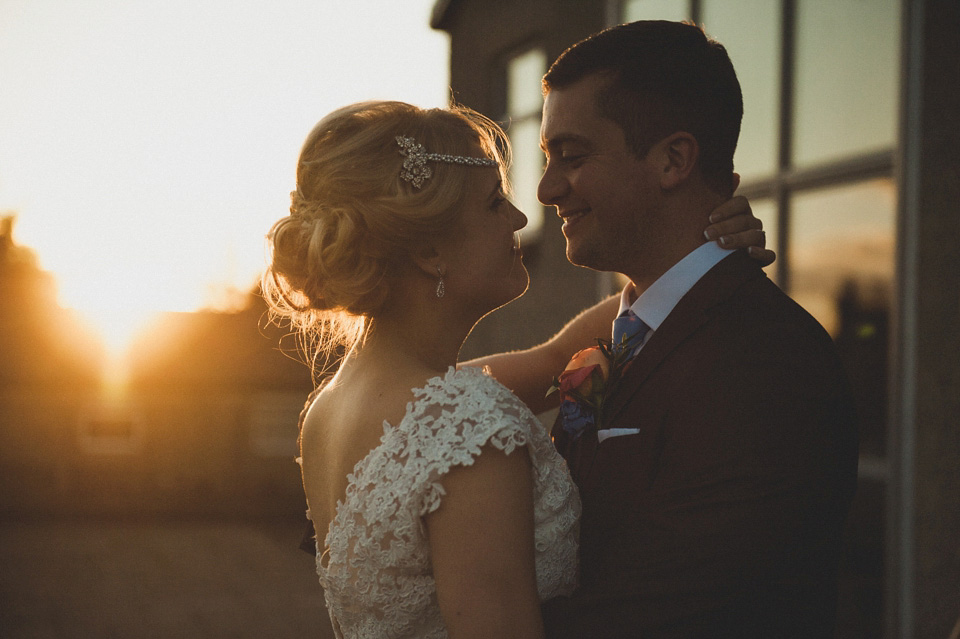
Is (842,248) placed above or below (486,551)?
above

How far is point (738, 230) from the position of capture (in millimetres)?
2365

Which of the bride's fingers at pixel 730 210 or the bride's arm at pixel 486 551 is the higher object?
Result: the bride's fingers at pixel 730 210

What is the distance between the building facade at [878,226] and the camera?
4.03 meters

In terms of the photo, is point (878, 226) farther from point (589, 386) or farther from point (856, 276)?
point (589, 386)

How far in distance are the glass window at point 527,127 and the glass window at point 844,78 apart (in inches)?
158

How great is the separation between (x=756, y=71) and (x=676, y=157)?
3.45 meters

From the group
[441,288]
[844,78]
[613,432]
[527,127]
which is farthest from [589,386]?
[527,127]

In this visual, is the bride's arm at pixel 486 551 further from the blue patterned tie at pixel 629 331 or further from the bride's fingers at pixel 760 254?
the bride's fingers at pixel 760 254

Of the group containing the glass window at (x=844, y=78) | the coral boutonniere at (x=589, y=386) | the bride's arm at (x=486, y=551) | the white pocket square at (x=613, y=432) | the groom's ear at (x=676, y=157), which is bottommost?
the bride's arm at (x=486, y=551)

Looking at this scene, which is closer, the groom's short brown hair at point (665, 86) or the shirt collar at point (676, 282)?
the shirt collar at point (676, 282)

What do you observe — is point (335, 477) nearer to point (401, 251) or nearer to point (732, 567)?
point (401, 251)

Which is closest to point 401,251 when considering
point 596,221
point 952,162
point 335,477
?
point 335,477

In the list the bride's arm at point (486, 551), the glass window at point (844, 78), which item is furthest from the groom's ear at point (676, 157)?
the glass window at point (844, 78)

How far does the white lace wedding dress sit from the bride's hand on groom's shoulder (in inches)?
32.1
